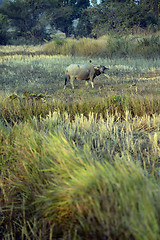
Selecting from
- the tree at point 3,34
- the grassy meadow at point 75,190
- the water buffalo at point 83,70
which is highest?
the tree at point 3,34

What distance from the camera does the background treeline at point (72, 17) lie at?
25.2 m

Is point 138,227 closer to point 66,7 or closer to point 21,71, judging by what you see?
point 21,71

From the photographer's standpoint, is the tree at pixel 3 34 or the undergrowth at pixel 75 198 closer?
the undergrowth at pixel 75 198

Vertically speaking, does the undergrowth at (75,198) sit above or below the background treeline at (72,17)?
below

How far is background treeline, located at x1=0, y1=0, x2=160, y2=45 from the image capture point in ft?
82.8

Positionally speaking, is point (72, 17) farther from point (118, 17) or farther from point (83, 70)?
point (83, 70)

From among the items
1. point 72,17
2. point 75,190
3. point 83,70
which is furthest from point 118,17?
point 75,190

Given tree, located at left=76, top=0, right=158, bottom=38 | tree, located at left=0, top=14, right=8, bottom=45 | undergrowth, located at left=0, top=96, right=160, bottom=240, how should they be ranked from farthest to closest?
tree, located at left=0, top=14, right=8, bottom=45, tree, located at left=76, top=0, right=158, bottom=38, undergrowth, located at left=0, top=96, right=160, bottom=240

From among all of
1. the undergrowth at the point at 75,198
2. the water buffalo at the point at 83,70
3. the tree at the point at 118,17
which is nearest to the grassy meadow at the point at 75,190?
the undergrowth at the point at 75,198

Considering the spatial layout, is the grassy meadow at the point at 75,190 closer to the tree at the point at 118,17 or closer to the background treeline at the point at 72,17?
the background treeline at the point at 72,17

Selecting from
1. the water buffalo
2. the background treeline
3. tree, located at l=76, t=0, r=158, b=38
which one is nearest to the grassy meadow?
the water buffalo

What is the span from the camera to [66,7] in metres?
35.8

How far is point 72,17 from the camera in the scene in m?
37.2

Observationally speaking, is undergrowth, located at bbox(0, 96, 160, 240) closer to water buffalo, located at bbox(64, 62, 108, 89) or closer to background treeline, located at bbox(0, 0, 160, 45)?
water buffalo, located at bbox(64, 62, 108, 89)
